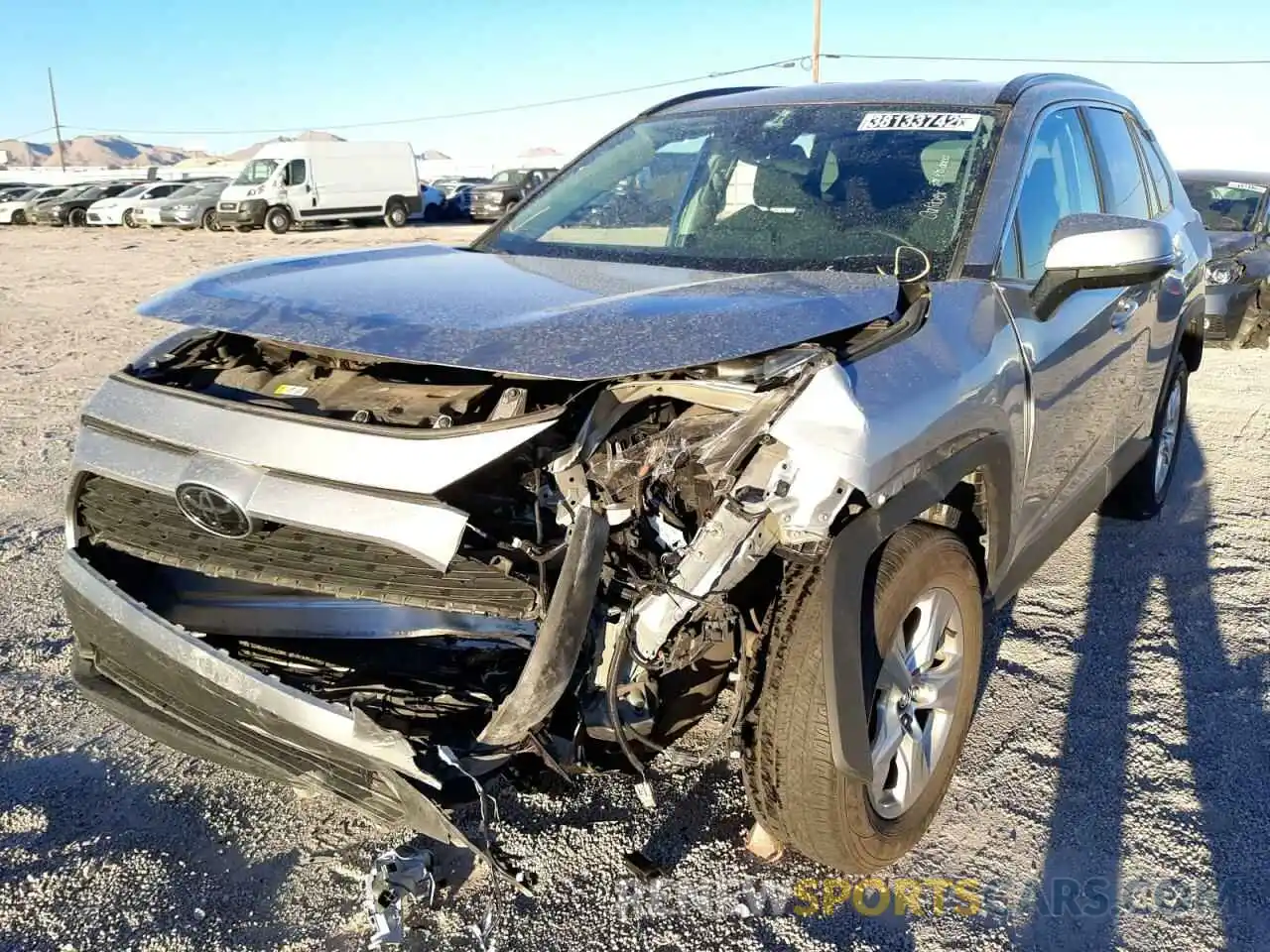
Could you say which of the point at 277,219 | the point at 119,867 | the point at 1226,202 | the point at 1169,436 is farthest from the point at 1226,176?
the point at 277,219

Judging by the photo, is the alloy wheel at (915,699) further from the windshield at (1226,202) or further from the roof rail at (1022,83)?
the windshield at (1226,202)

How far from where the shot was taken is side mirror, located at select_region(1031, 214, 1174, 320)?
2639mm

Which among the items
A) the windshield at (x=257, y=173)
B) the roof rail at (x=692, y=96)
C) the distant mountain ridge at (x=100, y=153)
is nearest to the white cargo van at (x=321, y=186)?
the windshield at (x=257, y=173)

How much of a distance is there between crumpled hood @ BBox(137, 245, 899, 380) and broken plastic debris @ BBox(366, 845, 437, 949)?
125 cm

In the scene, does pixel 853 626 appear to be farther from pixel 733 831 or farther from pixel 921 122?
pixel 921 122

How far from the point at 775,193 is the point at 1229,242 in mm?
8045

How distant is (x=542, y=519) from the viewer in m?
2.26

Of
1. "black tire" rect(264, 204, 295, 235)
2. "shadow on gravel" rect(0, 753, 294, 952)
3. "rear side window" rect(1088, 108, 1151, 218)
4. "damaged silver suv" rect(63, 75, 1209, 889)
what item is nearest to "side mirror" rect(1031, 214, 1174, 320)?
"damaged silver suv" rect(63, 75, 1209, 889)

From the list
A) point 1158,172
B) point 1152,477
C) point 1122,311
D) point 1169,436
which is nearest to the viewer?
point 1122,311

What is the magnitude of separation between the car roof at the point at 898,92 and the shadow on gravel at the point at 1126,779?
2004mm

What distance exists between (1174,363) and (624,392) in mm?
3599

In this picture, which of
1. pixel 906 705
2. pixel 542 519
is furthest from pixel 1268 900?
pixel 542 519

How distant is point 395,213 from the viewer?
29.5 metres

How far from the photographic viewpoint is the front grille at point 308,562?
213 centimetres
